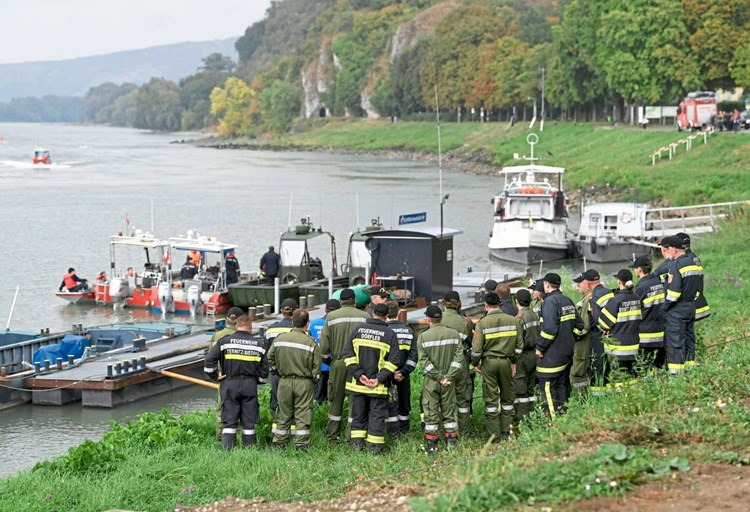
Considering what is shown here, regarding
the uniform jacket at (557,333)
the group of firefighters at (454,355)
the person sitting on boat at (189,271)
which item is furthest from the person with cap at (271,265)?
the uniform jacket at (557,333)

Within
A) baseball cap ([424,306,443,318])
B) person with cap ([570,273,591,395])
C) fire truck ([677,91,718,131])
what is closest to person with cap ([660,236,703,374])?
person with cap ([570,273,591,395])

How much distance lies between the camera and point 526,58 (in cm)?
11412

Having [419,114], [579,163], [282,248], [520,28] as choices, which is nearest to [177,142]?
[419,114]

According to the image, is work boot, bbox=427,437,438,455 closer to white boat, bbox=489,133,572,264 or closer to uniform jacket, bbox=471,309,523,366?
uniform jacket, bbox=471,309,523,366

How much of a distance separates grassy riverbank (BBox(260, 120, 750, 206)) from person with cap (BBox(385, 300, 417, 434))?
119ft

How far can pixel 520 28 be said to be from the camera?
13550cm

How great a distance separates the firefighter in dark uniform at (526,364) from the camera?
1421cm

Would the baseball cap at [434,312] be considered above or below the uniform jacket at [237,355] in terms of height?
above

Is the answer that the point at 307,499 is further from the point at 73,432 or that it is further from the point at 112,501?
the point at 73,432

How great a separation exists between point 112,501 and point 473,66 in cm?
11592

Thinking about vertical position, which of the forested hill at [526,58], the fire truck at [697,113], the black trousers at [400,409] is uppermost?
the forested hill at [526,58]

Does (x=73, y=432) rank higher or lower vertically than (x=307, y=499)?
lower

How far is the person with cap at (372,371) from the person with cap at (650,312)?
3.23m

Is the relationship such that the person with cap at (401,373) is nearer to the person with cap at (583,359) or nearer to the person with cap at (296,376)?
the person with cap at (296,376)
